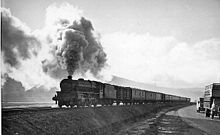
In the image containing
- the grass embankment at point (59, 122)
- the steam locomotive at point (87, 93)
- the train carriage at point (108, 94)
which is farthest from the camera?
the train carriage at point (108, 94)

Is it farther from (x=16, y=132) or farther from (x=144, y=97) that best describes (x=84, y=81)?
(x=144, y=97)

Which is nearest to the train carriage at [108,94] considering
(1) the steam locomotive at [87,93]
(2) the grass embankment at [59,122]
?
(1) the steam locomotive at [87,93]

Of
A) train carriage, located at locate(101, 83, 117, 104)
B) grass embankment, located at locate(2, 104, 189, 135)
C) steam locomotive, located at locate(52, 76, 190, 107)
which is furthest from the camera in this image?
train carriage, located at locate(101, 83, 117, 104)

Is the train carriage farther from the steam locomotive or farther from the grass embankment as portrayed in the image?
the grass embankment

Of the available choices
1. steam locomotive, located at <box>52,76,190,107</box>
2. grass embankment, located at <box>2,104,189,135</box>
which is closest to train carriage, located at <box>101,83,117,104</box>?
steam locomotive, located at <box>52,76,190,107</box>

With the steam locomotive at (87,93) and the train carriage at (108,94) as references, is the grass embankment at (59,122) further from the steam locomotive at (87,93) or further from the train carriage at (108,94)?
the train carriage at (108,94)

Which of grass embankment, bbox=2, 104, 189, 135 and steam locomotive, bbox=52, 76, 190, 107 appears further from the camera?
steam locomotive, bbox=52, 76, 190, 107

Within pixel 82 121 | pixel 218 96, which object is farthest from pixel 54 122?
pixel 218 96

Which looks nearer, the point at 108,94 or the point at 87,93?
the point at 87,93

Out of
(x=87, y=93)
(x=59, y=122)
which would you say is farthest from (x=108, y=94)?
(x=59, y=122)

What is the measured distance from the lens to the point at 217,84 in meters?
24.3

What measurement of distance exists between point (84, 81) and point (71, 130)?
9.21 metres

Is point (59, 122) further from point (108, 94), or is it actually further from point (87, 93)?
point (108, 94)

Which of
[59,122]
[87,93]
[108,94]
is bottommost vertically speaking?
[59,122]
